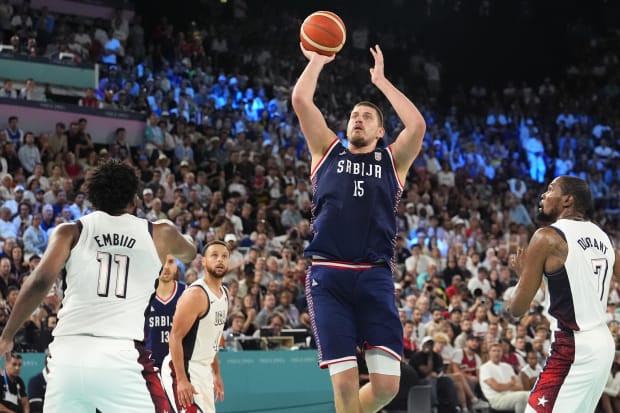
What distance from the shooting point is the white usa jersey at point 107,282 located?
557 cm

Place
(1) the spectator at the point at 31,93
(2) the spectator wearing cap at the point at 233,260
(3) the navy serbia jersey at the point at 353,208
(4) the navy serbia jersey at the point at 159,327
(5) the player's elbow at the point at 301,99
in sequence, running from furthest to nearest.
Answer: (1) the spectator at the point at 31,93, (2) the spectator wearing cap at the point at 233,260, (4) the navy serbia jersey at the point at 159,327, (5) the player's elbow at the point at 301,99, (3) the navy serbia jersey at the point at 353,208

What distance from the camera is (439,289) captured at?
721 inches

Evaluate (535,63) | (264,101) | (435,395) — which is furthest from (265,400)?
(535,63)

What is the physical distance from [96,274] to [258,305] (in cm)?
1030

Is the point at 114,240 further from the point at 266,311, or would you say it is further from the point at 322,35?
the point at 266,311

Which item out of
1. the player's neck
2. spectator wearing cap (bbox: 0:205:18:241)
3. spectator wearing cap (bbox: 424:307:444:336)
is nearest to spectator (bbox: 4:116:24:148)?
spectator wearing cap (bbox: 0:205:18:241)

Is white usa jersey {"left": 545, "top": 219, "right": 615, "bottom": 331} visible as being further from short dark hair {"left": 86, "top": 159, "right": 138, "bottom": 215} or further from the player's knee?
short dark hair {"left": 86, "top": 159, "right": 138, "bottom": 215}

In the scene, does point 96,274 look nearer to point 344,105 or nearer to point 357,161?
point 357,161

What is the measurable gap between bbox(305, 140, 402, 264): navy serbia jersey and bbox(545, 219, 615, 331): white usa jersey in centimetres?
116

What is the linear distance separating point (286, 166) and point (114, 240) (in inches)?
642

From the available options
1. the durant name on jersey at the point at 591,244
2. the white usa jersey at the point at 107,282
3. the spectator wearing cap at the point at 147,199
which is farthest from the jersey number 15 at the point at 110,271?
the spectator wearing cap at the point at 147,199

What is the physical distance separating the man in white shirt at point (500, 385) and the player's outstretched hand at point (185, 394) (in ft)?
23.4

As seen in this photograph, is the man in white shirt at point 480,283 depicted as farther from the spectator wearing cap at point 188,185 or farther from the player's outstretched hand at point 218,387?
the player's outstretched hand at point 218,387

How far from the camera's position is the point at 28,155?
60.9 ft
